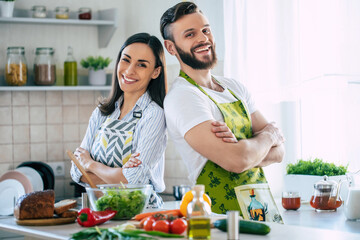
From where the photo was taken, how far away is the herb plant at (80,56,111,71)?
3947mm

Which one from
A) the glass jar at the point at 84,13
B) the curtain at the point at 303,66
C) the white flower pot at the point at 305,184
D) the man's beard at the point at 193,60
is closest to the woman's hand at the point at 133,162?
the man's beard at the point at 193,60

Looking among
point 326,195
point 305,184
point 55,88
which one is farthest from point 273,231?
point 55,88

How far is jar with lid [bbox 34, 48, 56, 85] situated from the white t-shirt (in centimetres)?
176

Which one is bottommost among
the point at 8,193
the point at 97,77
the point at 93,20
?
the point at 8,193

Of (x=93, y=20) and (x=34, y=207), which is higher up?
(x=93, y=20)

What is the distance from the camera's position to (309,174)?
115 inches

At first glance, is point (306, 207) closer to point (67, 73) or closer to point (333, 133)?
point (333, 133)

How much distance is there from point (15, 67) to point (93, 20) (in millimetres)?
617

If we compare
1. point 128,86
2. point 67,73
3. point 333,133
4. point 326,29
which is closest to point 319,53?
point 326,29

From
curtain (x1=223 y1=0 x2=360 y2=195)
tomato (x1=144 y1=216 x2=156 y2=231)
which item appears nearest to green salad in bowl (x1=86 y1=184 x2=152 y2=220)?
tomato (x1=144 y1=216 x2=156 y2=231)

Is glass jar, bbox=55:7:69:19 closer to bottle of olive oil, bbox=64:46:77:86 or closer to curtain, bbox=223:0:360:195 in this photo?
bottle of olive oil, bbox=64:46:77:86

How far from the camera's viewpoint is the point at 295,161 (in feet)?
10.7

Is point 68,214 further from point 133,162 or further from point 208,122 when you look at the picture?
point 208,122

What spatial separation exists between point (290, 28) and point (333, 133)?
621 millimetres
